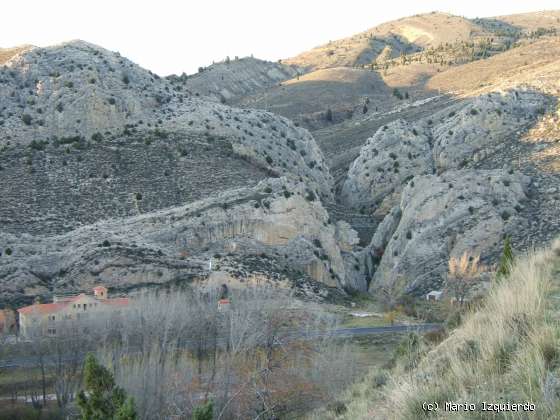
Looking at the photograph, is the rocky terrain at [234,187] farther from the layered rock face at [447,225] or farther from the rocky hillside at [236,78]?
the rocky hillside at [236,78]

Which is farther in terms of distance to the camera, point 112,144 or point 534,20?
point 534,20

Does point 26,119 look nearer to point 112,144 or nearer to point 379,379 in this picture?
point 112,144

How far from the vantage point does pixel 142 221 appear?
1710 inches

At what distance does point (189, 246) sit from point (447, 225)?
17.0 meters

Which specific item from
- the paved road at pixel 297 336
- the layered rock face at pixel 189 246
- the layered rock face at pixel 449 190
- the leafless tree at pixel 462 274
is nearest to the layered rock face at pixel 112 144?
the layered rock face at pixel 189 246

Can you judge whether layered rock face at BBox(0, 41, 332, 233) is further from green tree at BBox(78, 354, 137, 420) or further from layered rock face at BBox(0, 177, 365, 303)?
green tree at BBox(78, 354, 137, 420)

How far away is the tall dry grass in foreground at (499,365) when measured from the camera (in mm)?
5801

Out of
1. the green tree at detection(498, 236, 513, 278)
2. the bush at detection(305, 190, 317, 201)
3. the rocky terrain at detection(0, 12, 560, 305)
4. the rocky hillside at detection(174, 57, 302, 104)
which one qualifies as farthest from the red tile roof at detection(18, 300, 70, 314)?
the rocky hillside at detection(174, 57, 302, 104)

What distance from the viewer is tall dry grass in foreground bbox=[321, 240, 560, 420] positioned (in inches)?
228

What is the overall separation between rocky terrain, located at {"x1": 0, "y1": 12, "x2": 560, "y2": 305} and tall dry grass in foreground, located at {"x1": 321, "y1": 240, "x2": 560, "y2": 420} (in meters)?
30.3

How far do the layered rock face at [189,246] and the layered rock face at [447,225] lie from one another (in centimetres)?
402

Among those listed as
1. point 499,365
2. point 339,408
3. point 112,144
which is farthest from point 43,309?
point 499,365

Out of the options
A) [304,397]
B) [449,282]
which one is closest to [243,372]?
[304,397]

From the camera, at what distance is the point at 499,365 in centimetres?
670
